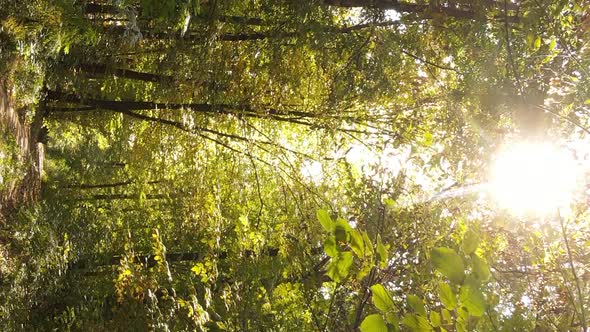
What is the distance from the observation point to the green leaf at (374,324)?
32.4 inches

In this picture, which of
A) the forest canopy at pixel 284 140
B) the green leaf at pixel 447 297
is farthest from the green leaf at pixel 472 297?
the forest canopy at pixel 284 140

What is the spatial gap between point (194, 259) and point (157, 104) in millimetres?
2379

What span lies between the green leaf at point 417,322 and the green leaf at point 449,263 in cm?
10

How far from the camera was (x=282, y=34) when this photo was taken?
4.42 m

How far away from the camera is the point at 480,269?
84 cm

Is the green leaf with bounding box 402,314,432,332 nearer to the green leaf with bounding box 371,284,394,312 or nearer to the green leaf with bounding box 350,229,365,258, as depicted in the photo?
the green leaf with bounding box 371,284,394,312

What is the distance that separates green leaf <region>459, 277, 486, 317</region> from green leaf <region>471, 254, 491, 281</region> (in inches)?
0.7

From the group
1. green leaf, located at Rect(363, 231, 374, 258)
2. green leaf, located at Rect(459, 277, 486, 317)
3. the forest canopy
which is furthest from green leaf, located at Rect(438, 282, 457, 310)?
the forest canopy

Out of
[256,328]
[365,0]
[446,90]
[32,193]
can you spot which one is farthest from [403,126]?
[32,193]

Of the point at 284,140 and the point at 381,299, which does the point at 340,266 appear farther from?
the point at 284,140

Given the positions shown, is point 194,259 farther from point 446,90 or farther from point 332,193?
point 446,90

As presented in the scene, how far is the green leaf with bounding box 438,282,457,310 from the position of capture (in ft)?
2.68

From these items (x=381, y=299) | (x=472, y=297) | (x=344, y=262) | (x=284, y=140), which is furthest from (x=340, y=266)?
(x=284, y=140)

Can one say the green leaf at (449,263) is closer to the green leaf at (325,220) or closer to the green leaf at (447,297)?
the green leaf at (447,297)
